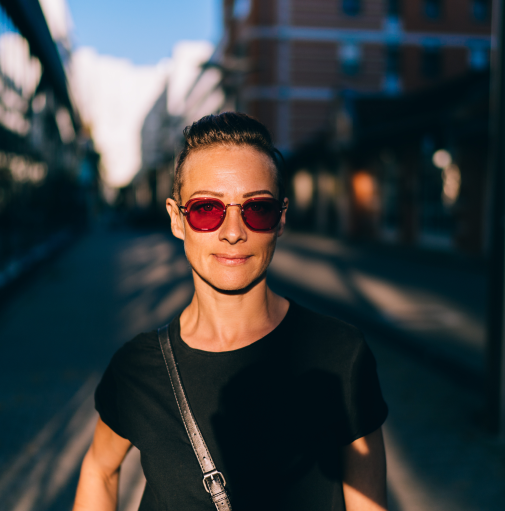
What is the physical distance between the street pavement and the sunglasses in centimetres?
48

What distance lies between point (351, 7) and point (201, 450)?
131 ft

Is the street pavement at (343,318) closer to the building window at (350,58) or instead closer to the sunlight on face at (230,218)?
the sunlight on face at (230,218)

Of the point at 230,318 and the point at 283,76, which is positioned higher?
the point at 283,76

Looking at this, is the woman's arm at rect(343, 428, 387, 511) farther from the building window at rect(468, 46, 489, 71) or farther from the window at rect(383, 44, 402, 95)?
the building window at rect(468, 46, 489, 71)

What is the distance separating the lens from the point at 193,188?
1454 millimetres

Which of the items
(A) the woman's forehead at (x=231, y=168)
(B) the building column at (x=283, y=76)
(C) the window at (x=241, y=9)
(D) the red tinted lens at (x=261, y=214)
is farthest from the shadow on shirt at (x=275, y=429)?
(C) the window at (x=241, y=9)

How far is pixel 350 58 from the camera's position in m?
38.1

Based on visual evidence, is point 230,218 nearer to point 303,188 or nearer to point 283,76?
point 303,188

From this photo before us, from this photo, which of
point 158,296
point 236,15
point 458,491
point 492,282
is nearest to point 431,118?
point 158,296

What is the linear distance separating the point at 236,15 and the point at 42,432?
1719 inches

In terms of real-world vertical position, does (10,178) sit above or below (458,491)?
above

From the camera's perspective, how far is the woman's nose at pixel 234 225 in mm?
1415

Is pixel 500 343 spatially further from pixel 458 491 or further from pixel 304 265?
pixel 304 265

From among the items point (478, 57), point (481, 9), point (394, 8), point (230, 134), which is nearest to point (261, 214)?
point (230, 134)
